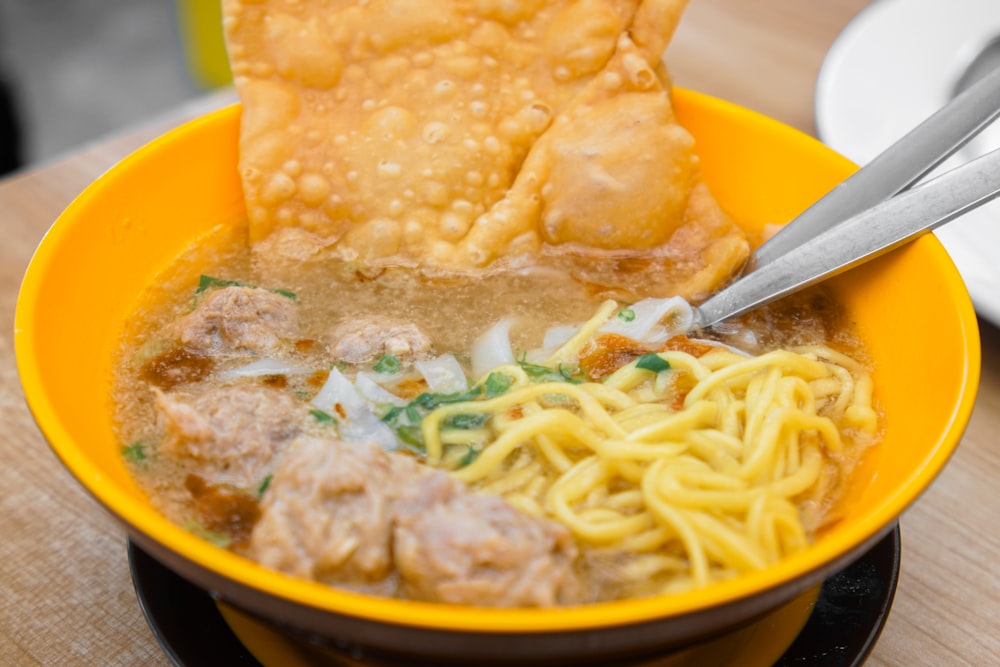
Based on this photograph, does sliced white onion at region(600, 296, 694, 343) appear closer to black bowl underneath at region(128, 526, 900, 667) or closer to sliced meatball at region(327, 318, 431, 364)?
sliced meatball at region(327, 318, 431, 364)

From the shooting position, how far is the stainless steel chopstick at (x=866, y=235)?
1.54 meters

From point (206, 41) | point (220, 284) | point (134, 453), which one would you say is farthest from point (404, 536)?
point (206, 41)

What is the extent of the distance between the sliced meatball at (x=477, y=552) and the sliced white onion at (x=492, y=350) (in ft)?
1.57

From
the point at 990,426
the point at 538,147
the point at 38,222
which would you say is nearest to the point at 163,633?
the point at 538,147

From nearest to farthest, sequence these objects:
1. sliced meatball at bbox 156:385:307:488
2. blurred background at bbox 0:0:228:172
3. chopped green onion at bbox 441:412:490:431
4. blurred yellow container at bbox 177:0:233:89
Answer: sliced meatball at bbox 156:385:307:488 → chopped green onion at bbox 441:412:490:431 → blurred yellow container at bbox 177:0:233:89 → blurred background at bbox 0:0:228:172

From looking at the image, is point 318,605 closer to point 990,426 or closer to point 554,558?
point 554,558

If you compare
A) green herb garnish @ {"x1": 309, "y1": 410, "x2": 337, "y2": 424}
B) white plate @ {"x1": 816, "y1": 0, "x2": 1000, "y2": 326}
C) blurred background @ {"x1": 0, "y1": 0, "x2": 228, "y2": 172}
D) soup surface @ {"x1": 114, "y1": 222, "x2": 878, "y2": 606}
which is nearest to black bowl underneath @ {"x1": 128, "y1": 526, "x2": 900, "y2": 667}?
soup surface @ {"x1": 114, "y1": 222, "x2": 878, "y2": 606}

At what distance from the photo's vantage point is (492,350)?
5.74ft

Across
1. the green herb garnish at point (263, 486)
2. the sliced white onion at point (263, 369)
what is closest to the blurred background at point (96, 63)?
the sliced white onion at point (263, 369)

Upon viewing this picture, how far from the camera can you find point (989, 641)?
154 centimetres

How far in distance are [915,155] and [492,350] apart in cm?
87

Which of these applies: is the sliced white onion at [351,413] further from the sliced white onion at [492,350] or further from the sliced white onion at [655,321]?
the sliced white onion at [655,321]

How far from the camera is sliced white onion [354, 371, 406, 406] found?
159 cm

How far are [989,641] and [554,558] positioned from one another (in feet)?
2.69
